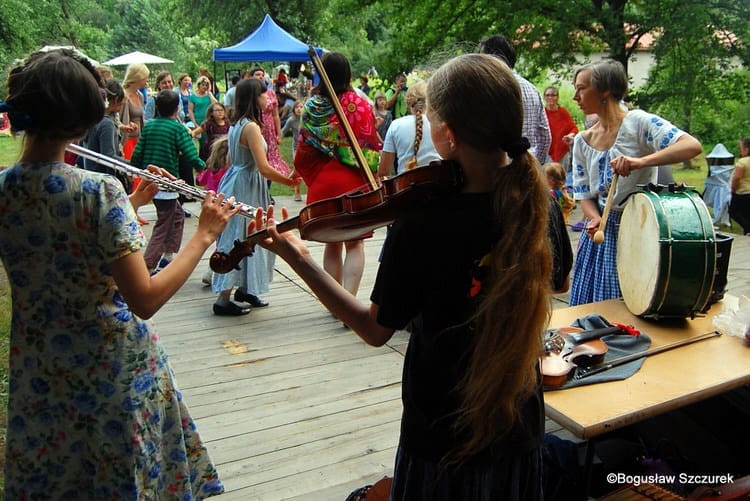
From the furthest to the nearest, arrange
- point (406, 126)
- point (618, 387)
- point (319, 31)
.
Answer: point (319, 31)
point (406, 126)
point (618, 387)

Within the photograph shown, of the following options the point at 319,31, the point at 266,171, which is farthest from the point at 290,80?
the point at 266,171

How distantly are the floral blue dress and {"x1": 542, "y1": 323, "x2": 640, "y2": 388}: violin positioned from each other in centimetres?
121

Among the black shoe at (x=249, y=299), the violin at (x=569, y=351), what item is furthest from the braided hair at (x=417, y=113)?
the violin at (x=569, y=351)

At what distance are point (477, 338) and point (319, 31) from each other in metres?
25.0

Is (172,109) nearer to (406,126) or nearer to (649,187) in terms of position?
(406,126)

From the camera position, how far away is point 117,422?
1897 millimetres

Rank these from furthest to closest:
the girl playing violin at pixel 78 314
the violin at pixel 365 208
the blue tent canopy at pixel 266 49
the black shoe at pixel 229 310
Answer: the blue tent canopy at pixel 266 49, the black shoe at pixel 229 310, the girl playing violin at pixel 78 314, the violin at pixel 365 208

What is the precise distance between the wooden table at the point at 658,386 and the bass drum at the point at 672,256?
12 centimetres

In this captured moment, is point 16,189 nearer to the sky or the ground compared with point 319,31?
nearer to the ground

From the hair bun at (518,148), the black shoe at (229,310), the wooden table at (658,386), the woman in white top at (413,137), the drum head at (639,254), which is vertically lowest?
the black shoe at (229,310)

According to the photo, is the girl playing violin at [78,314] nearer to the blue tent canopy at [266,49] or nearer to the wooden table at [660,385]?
the wooden table at [660,385]

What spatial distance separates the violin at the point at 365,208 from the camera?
1555 mm

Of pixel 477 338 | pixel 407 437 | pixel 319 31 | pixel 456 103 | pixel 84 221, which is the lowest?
pixel 407 437

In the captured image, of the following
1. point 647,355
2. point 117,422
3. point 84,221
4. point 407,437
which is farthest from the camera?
point 647,355
